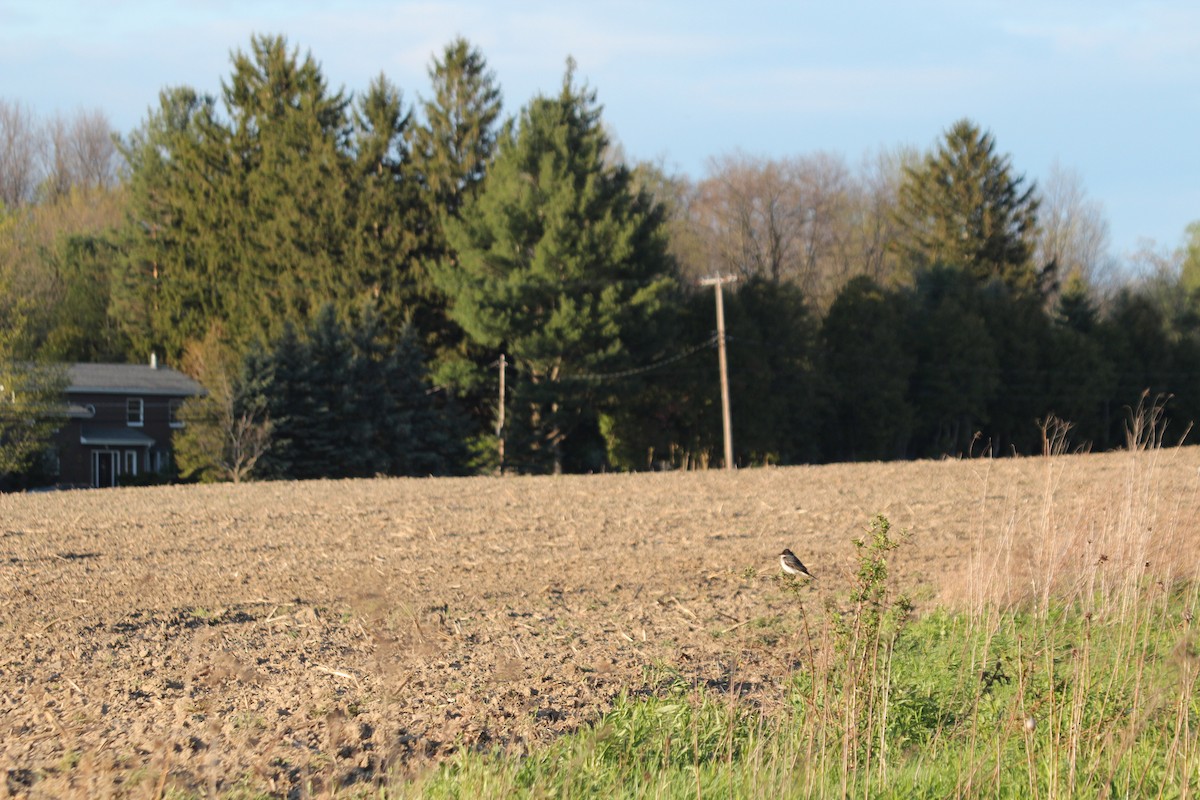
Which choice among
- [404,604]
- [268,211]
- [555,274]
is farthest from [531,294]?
[404,604]

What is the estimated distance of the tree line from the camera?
42.7m

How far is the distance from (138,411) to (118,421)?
898 mm

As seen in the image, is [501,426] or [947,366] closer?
[501,426]

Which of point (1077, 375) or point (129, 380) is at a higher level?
point (1077, 375)

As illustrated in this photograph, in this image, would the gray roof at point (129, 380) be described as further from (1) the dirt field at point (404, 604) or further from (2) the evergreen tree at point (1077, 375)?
(2) the evergreen tree at point (1077, 375)

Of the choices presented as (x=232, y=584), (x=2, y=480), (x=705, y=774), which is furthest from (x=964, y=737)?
(x=2, y=480)

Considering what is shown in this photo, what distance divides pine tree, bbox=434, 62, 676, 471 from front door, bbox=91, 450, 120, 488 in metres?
16.0

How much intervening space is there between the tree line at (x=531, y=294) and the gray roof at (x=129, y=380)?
1.73m

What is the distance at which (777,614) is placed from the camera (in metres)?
8.88

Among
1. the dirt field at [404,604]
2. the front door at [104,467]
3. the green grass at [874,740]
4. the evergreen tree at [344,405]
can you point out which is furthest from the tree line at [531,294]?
the green grass at [874,740]

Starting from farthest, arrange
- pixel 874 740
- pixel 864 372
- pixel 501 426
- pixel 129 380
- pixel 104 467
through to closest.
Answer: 1. pixel 864 372
2. pixel 129 380
3. pixel 104 467
4. pixel 501 426
5. pixel 874 740

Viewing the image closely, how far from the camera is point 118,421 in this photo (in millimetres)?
51906

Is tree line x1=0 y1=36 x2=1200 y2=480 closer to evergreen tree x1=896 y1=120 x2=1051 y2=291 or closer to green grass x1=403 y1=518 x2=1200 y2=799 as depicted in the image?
evergreen tree x1=896 y1=120 x2=1051 y2=291

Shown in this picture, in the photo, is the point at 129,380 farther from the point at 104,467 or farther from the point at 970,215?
the point at 970,215
